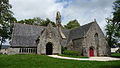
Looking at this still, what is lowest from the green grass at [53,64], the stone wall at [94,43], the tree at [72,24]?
the green grass at [53,64]

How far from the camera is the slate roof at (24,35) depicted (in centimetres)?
3322

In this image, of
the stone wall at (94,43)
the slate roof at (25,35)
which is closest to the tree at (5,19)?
the slate roof at (25,35)

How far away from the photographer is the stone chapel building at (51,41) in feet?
109

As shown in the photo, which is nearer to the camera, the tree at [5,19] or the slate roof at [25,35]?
the slate roof at [25,35]

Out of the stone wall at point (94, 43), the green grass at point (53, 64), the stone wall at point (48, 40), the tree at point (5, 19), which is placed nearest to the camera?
the green grass at point (53, 64)

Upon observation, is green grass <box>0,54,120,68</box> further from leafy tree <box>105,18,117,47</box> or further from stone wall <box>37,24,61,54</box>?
leafy tree <box>105,18,117,47</box>

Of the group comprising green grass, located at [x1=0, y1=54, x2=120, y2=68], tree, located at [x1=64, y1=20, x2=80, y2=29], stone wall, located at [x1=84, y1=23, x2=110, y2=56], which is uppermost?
tree, located at [x1=64, y1=20, x2=80, y2=29]

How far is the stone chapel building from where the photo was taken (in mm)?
33375

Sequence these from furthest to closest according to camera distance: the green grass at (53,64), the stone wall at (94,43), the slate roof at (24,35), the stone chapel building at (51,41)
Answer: the stone wall at (94,43)
the stone chapel building at (51,41)
the slate roof at (24,35)
the green grass at (53,64)

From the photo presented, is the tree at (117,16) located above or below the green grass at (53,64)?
above

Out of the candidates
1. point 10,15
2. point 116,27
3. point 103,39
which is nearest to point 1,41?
point 10,15

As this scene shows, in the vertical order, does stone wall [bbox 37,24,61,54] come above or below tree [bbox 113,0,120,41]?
below

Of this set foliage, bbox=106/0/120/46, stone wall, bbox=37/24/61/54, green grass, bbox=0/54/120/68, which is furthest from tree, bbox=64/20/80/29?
green grass, bbox=0/54/120/68

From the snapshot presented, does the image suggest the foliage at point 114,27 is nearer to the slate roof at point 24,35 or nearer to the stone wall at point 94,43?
the stone wall at point 94,43
